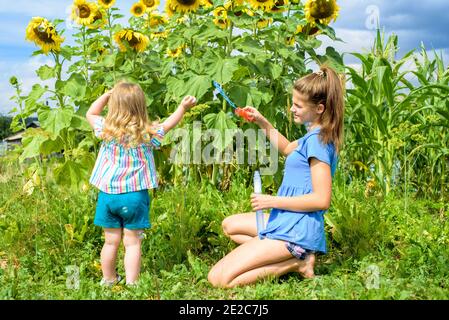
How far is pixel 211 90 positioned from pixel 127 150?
68.9 inches

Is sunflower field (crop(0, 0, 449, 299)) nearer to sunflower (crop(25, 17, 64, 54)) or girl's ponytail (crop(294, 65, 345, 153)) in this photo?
sunflower (crop(25, 17, 64, 54))

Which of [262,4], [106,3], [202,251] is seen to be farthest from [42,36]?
[202,251]

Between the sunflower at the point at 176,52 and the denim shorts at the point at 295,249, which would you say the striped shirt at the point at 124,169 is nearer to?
the denim shorts at the point at 295,249

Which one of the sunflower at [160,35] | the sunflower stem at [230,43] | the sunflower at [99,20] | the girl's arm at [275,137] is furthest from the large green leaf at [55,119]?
the girl's arm at [275,137]

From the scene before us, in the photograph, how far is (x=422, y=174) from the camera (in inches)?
229

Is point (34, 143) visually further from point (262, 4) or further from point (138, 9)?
point (262, 4)

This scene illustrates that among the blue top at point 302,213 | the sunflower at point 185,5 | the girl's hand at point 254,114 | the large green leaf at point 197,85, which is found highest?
the sunflower at point 185,5

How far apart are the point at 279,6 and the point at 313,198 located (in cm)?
237

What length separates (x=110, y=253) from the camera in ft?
11.3

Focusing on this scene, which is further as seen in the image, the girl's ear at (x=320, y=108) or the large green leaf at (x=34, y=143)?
the large green leaf at (x=34, y=143)

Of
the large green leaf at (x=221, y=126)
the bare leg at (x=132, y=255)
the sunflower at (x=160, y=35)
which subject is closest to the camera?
the bare leg at (x=132, y=255)

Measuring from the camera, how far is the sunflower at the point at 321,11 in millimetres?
4805

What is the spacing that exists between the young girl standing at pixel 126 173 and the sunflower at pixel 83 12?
2213mm

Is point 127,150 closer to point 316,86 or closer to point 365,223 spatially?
point 316,86
